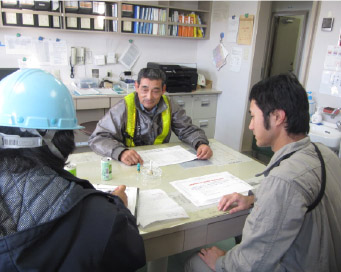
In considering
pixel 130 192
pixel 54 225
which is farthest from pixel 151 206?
pixel 54 225

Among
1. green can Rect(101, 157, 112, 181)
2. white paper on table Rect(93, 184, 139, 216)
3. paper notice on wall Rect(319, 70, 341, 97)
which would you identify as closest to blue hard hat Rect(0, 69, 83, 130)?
white paper on table Rect(93, 184, 139, 216)

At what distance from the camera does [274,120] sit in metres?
1.14

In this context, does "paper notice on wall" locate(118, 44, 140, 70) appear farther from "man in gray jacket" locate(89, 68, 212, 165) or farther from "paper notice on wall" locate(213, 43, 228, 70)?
"man in gray jacket" locate(89, 68, 212, 165)

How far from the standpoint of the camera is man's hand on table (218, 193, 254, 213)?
4.33 ft

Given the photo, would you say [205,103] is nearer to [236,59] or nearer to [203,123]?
[203,123]

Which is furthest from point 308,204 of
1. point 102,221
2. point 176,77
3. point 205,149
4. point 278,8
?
point 278,8

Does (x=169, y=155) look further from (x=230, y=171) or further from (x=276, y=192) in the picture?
(x=276, y=192)

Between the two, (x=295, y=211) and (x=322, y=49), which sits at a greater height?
(x=322, y=49)

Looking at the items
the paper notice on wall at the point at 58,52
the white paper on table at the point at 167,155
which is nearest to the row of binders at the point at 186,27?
the paper notice on wall at the point at 58,52

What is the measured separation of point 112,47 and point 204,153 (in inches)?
103

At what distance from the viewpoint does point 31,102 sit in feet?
2.74

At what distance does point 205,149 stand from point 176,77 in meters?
2.17

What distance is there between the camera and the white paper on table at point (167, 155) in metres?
1.81

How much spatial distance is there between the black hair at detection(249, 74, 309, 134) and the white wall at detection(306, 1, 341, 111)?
2.02 metres
